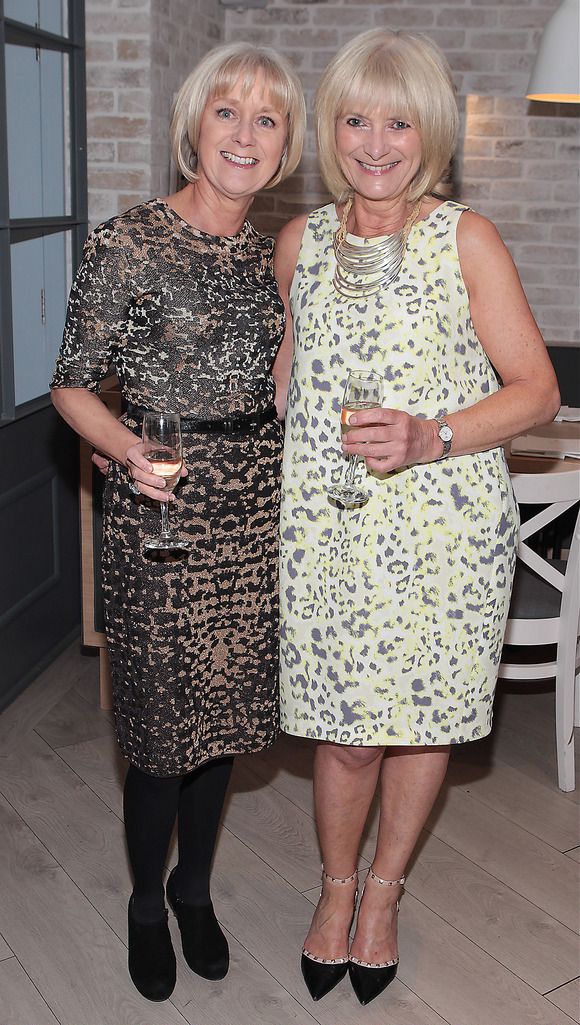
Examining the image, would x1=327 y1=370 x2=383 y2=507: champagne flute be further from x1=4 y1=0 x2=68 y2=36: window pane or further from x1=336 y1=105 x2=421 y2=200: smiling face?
x1=4 y1=0 x2=68 y2=36: window pane

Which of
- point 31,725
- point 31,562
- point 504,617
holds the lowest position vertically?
point 31,725

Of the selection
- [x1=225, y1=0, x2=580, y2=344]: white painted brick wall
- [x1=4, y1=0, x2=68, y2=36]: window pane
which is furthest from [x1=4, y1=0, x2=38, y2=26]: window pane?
[x1=225, y1=0, x2=580, y2=344]: white painted brick wall

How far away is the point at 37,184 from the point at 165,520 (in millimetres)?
2067

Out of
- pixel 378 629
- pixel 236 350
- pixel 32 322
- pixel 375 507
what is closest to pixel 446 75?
pixel 236 350

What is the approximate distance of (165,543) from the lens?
183cm

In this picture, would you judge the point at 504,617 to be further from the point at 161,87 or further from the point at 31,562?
the point at 161,87

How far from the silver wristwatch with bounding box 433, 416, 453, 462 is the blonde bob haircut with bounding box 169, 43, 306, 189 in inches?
23.3

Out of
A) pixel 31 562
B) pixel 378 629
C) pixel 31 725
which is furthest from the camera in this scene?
pixel 31 562

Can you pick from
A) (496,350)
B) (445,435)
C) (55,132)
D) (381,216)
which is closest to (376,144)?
(381,216)

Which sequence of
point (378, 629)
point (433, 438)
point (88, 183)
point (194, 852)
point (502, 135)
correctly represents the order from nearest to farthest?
point (433, 438) → point (378, 629) → point (194, 852) → point (88, 183) → point (502, 135)

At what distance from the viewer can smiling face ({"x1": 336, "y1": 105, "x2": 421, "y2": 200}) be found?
1802 millimetres

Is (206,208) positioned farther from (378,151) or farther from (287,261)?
(378,151)

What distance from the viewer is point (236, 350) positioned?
6.16 ft

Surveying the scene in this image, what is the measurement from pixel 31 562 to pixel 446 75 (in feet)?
7.32
